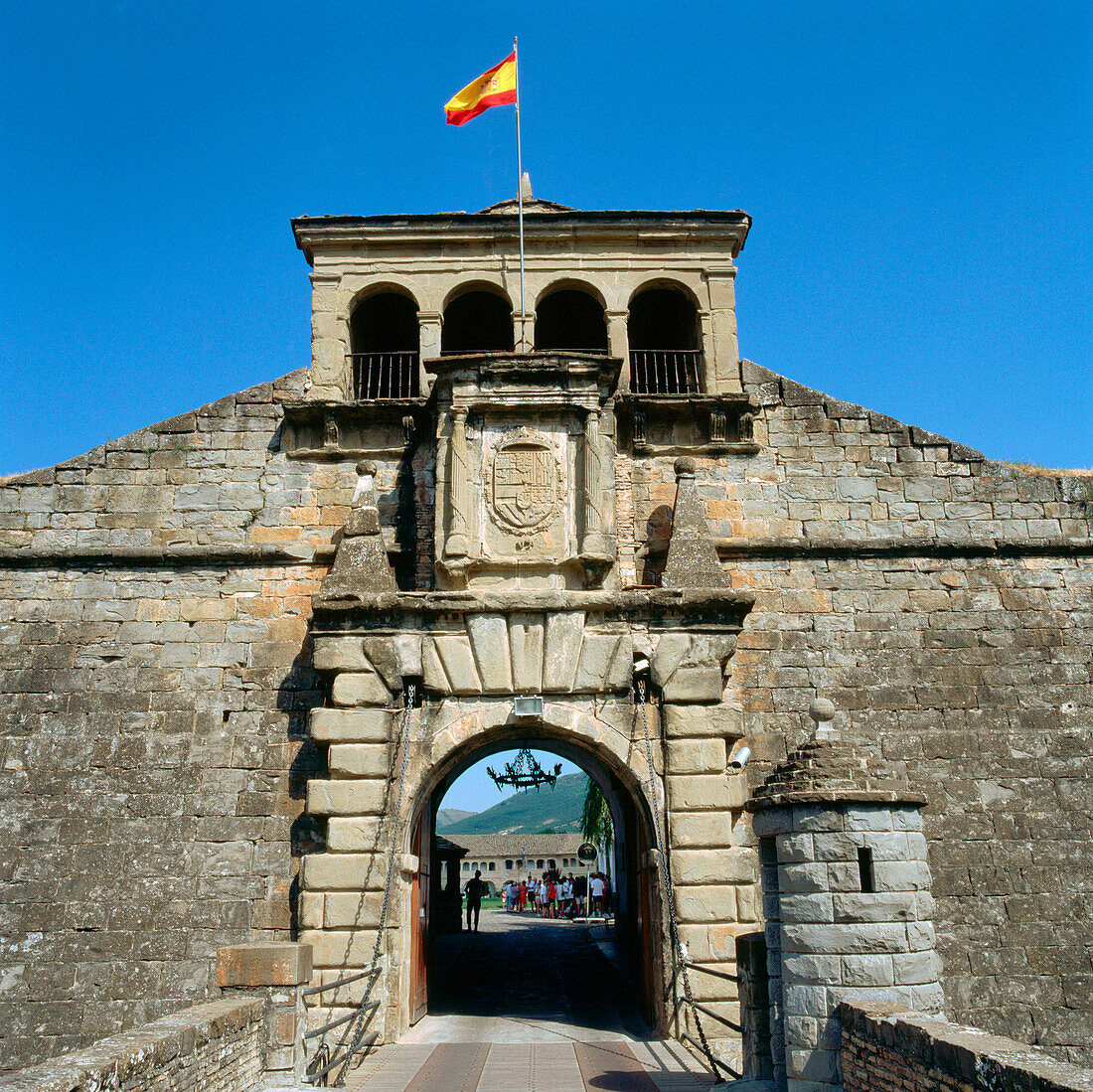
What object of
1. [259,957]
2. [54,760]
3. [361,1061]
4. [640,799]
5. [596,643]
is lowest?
[361,1061]

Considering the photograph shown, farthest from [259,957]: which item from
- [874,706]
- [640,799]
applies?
[874,706]

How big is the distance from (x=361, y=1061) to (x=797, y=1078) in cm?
362

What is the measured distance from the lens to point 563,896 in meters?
25.0

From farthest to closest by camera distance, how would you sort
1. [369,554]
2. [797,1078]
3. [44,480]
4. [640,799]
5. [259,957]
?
[44,480]
[369,554]
[640,799]
[259,957]
[797,1078]

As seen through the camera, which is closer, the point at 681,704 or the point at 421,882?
the point at 681,704

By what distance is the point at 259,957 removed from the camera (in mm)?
6699

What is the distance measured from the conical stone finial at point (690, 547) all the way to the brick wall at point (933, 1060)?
4.30 meters

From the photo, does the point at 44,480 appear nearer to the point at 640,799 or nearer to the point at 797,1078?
the point at 640,799

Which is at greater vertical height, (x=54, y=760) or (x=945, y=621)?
(x=945, y=621)

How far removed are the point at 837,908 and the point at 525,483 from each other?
511 centimetres

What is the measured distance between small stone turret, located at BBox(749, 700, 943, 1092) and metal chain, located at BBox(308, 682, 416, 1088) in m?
3.30

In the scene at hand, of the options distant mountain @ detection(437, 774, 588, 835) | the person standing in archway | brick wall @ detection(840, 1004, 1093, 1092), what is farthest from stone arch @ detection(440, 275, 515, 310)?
distant mountain @ detection(437, 774, 588, 835)

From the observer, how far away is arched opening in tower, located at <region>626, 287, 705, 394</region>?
37.4ft

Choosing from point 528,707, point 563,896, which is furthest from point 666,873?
point 563,896
